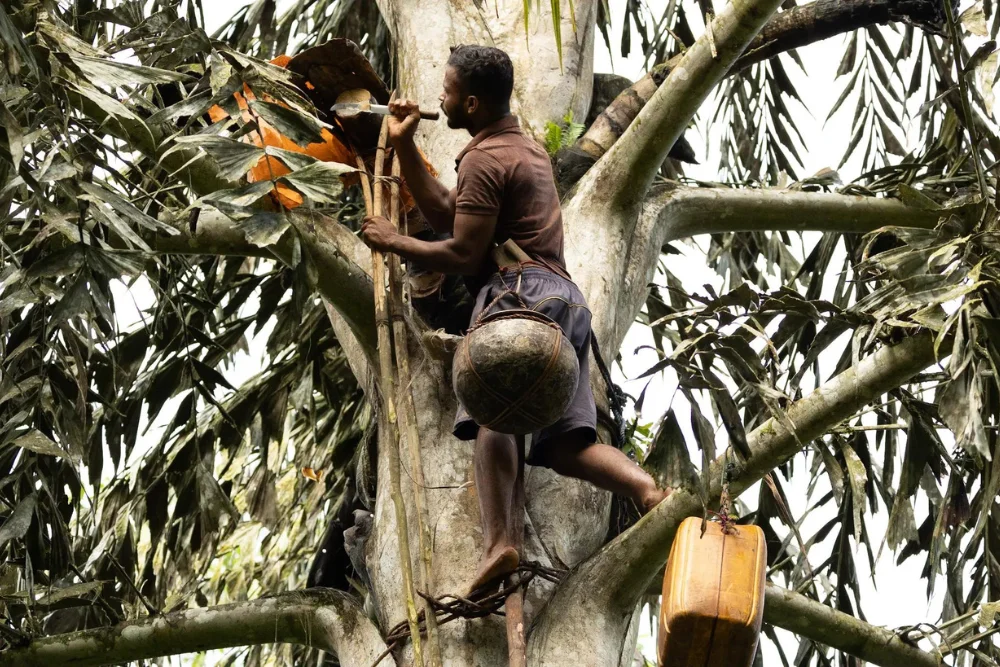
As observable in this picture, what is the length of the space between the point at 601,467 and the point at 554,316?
386 mm

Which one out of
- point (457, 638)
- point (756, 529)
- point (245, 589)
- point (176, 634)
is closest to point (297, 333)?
point (245, 589)

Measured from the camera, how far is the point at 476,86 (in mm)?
3674

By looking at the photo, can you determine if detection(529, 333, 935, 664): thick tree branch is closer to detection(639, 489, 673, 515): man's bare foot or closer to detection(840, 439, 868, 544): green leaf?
detection(639, 489, 673, 515): man's bare foot

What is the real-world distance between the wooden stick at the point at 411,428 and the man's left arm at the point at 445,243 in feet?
0.33

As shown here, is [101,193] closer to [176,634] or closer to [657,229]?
[176,634]

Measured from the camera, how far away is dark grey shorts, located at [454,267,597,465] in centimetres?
338

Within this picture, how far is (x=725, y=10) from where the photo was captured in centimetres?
368

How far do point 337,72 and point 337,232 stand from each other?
45cm

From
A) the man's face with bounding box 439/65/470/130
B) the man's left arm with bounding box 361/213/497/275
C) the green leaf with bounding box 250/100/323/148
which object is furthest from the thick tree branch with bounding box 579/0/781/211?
the green leaf with bounding box 250/100/323/148

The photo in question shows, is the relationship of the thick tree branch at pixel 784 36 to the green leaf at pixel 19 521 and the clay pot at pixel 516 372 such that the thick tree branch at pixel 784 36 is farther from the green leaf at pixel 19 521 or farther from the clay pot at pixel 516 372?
the green leaf at pixel 19 521

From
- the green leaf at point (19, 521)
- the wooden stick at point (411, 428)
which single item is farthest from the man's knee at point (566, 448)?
the green leaf at point (19, 521)

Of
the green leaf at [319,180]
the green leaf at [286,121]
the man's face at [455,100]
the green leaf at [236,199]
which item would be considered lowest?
the green leaf at [236,199]

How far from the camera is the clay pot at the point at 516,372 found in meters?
3.04

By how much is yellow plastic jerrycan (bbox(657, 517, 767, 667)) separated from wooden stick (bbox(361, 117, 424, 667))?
1.89 feet
